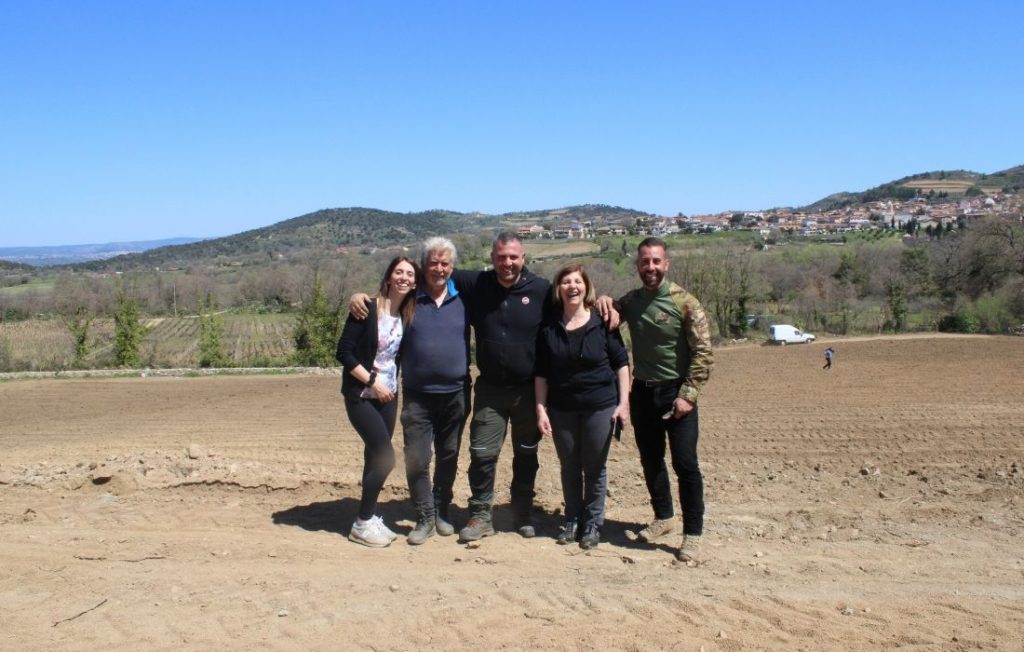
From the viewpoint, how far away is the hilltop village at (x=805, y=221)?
99.8 metres

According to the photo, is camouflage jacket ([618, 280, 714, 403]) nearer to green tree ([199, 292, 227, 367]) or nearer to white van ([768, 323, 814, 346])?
white van ([768, 323, 814, 346])

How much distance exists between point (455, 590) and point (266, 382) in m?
20.5

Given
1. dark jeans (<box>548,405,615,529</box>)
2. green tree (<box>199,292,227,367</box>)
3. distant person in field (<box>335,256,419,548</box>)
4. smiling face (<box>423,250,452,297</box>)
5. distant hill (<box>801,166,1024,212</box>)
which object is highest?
distant hill (<box>801,166,1024,212</box>)

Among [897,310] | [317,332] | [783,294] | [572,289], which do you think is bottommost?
[317,332]

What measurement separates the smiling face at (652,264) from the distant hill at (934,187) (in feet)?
479

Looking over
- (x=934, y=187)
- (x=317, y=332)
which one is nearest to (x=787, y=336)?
(x=317, y=332)

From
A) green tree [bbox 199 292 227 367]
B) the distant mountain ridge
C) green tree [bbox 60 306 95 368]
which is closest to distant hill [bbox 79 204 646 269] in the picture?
the distant mountain ridge

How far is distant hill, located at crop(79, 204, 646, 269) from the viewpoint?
404 feet

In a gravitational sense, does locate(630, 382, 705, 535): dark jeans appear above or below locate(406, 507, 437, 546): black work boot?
above

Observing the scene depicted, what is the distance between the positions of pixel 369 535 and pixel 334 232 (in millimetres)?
135324

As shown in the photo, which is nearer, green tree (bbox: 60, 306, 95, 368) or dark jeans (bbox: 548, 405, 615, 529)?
dark jeans (bbox: 548, 405, 615, 529)

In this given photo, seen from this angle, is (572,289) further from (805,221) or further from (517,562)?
(805,221)

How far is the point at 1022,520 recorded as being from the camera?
509 cm

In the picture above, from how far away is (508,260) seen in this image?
4.28m
